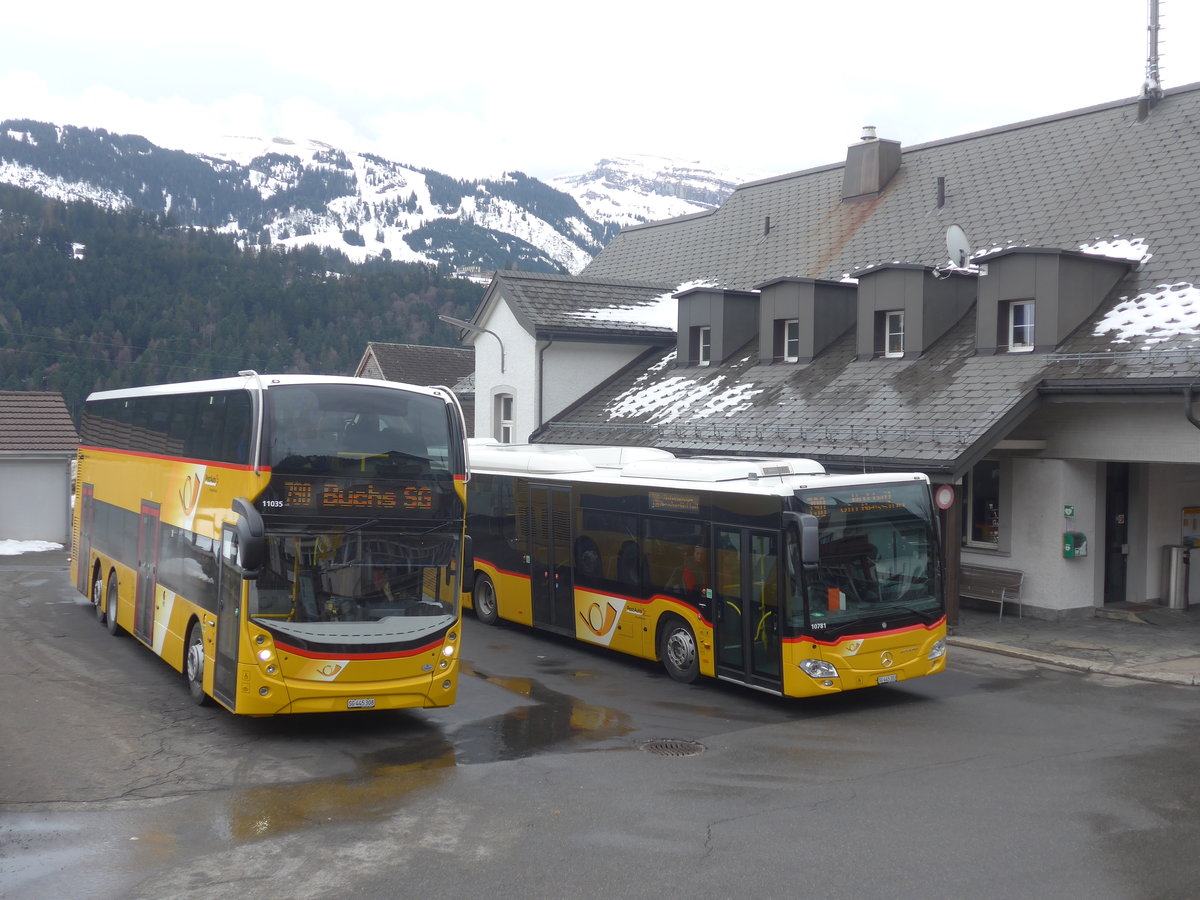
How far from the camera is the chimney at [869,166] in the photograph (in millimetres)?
28438

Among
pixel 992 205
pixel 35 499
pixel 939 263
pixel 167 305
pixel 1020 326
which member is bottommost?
pixel 35 499

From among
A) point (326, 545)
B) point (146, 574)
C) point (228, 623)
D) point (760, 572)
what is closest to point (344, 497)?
point (326, 545)

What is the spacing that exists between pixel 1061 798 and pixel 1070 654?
7.41 m

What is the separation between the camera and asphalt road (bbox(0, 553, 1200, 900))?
784cm

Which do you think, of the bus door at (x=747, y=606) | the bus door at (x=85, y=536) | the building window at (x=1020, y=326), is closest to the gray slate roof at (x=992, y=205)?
the building window at (x=1020, y=326)

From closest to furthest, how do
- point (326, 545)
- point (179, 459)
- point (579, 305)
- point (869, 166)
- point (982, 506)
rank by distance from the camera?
1. point (326, 545)
2. point (179, 459)
3. point (982, 506)
4. point (869, 166)
5. point (579, 305)

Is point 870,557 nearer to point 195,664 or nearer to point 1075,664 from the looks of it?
point 1075,664

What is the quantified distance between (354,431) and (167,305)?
87.4 meters

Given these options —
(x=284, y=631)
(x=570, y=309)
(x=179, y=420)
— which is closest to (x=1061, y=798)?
(x=284, y=631)

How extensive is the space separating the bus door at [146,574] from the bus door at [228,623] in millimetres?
3309

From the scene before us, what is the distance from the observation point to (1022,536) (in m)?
19.6

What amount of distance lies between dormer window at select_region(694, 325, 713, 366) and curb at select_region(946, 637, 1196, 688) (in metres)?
11.5

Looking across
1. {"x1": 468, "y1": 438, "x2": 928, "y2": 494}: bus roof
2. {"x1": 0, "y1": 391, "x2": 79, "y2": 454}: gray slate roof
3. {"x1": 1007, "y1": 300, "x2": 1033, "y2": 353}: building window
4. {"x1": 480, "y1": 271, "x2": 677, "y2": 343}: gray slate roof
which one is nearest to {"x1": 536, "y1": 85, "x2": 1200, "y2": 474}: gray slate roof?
{"x1": 1007, "y1": 300, "x2": 1033, "y2": 353}: building window

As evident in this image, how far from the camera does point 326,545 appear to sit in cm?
1161
